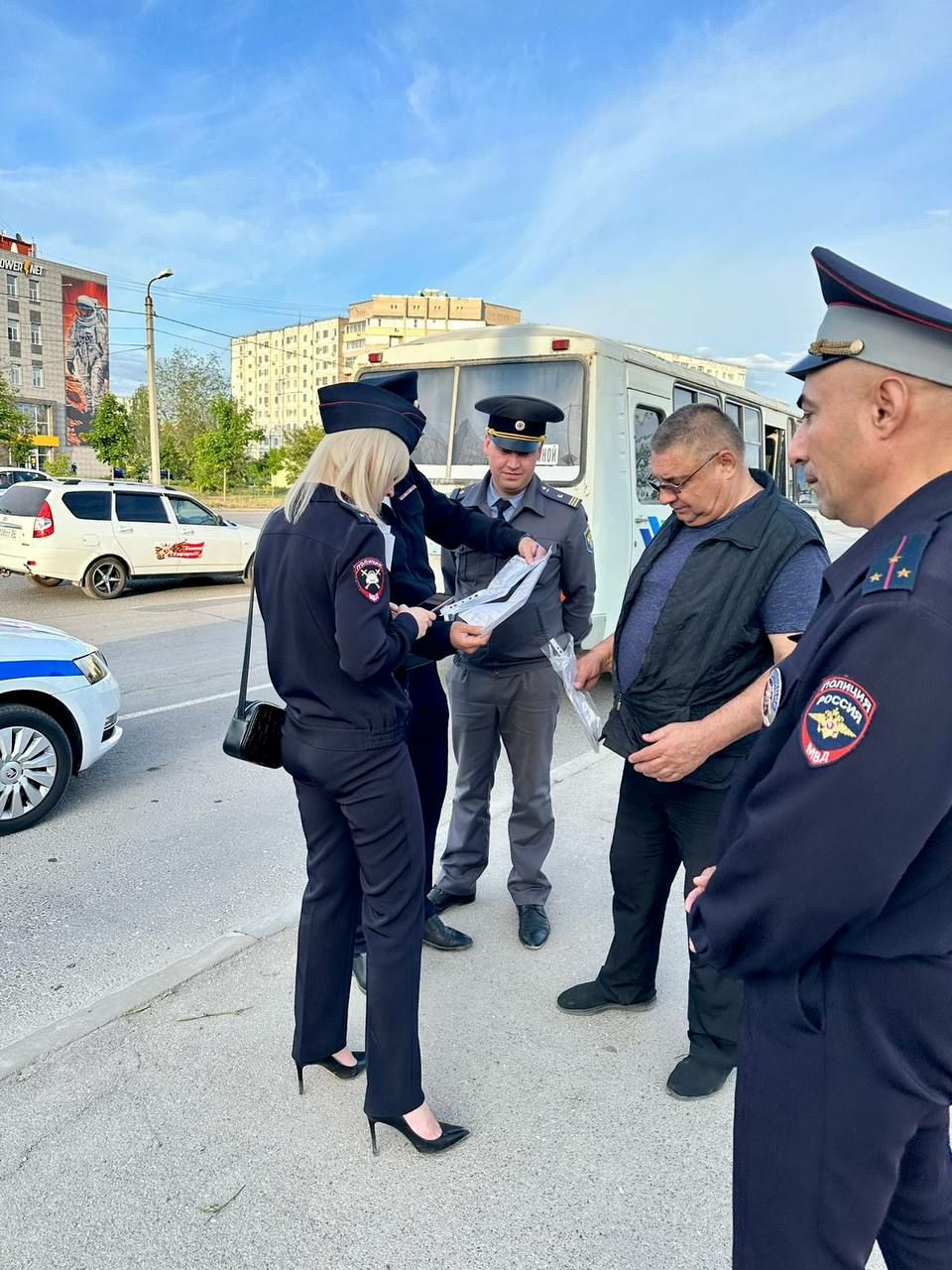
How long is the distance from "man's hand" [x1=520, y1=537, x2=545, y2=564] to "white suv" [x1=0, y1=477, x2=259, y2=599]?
10.5m

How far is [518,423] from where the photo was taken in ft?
11.0

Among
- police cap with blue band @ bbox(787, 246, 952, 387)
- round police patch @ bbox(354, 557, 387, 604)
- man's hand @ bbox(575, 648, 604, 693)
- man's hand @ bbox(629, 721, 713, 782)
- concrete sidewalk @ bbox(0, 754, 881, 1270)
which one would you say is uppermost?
police cap with blue band @ bbox(787, 246, 952, 387)

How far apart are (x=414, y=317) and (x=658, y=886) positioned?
96900mm

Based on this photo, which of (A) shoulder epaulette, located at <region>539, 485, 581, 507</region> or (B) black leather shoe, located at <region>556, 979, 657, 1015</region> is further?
(A) shoulder epaulette, located at <region>539, 485, 581, 507</region>

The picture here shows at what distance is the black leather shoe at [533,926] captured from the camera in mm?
3221

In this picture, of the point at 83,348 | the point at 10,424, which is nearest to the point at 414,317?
the point at 83,348

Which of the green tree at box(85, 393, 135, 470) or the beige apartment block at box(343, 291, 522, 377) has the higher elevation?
the beige apartment block at box(343, 291, 522, 377)

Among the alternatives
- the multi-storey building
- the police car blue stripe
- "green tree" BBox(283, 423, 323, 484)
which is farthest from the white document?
the multi-storey building

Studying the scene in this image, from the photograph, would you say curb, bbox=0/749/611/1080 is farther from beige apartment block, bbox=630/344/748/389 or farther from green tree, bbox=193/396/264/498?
green tree, bbox=193/396/264/498

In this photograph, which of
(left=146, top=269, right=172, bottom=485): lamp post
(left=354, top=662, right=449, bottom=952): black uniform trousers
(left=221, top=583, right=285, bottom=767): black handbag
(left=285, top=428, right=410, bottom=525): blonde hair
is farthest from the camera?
(left=146, top=269, right=172, bottom=485): lamp post

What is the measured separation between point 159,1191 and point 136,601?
10975 mm

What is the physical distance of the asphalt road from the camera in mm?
3068

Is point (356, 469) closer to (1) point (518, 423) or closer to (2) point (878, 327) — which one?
(2) point (878, 327)

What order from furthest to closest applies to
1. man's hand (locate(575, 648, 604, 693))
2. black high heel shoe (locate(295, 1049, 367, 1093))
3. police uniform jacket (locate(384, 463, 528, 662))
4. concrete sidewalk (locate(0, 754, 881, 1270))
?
1. man's hand (locate(575, 648, 604, 693))
2. police uniform jacket (locate(384, 463, 528, 662))
3. black high heel shoe (locate(295, 1049, 367, 1093))
4. concrete sidewalk (locate(0, 754, 881, 1270))
